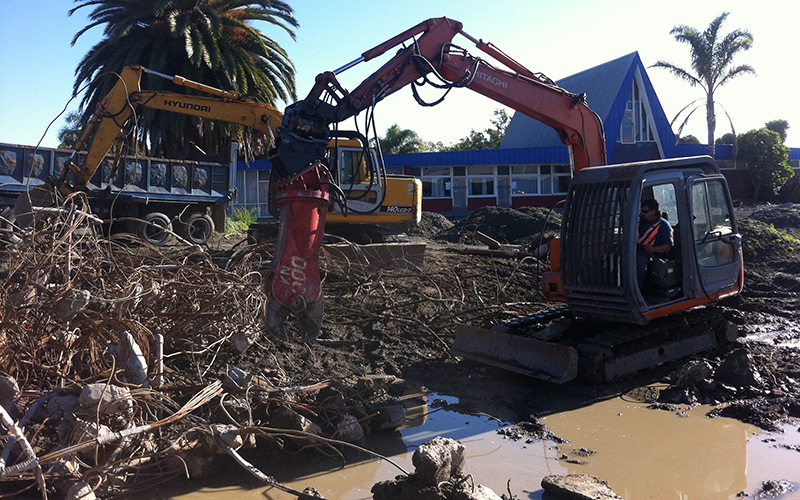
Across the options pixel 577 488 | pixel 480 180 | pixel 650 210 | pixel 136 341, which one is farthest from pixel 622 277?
pixel 480 180

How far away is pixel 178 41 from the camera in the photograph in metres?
21.5

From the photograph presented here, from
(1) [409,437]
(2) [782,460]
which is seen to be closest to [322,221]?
(1) [409,437]

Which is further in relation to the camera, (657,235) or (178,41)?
(178,41)

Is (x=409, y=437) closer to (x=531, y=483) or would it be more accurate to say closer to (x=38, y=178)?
(x=531, y=483)

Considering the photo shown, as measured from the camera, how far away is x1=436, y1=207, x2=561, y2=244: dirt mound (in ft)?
68.6

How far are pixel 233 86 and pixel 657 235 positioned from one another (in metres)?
17.2

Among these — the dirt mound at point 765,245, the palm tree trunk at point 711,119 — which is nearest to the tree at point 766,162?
the palm tree trunk at point 711,119

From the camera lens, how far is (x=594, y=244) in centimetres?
689

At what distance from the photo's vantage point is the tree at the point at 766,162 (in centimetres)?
3656

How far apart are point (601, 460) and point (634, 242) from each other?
7.78 feet

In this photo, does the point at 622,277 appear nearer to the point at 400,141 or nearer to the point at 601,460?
the point at 601,460

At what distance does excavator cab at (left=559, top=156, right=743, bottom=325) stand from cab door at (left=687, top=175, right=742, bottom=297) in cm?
1

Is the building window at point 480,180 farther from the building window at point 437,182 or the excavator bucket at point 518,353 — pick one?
the excavator bucket at point 518,353

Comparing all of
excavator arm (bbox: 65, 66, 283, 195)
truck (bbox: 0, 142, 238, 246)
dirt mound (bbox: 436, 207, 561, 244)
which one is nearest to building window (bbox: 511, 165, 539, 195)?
dirt mound (bbox: 436, 207, 561, 244)
